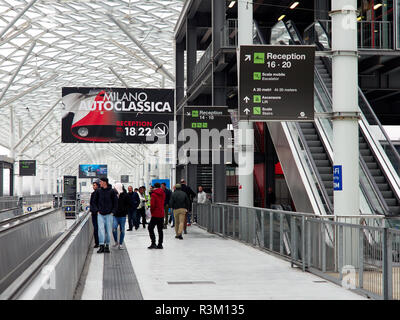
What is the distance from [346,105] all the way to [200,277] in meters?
4.35

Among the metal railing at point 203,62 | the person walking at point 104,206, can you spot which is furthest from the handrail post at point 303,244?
the metal railing at point 203,62

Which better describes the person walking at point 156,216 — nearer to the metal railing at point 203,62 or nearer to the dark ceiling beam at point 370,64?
the metal railing at point 203,62

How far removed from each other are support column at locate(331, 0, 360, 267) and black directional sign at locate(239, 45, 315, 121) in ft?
1.89

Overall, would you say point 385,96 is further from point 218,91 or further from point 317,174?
point 317,174

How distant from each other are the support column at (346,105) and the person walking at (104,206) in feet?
17.9

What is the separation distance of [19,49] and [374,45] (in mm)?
34609

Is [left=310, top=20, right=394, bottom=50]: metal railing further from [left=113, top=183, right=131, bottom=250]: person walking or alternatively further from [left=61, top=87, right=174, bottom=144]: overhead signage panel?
[left=113, top=183, right=131, bottom=250]: person walking

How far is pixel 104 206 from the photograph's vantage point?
13688 millimetres

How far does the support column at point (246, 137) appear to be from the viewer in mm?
17031

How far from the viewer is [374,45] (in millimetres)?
20547

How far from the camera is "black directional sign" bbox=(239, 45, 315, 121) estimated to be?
11.6 m
